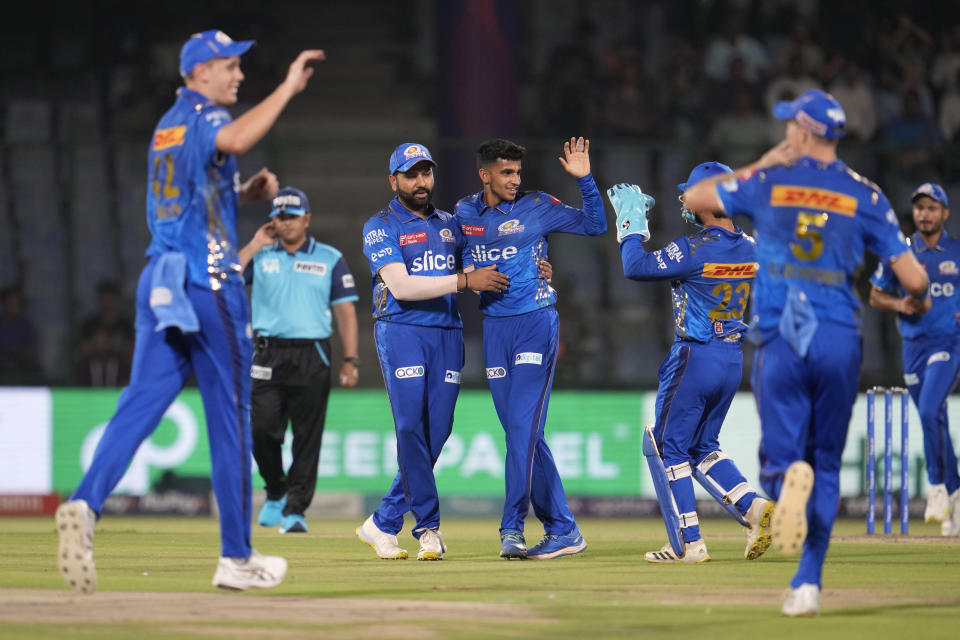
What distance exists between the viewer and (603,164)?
1720 centimetres

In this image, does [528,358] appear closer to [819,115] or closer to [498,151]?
[498,151]

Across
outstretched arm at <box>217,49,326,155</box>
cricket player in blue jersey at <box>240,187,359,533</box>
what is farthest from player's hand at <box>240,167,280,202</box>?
cricket player in blue jersey at <box>240,187,359,533</box>

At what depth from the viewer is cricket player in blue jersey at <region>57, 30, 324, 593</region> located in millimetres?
7125

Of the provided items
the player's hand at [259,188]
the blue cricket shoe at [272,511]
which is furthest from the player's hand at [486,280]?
the blue cricket shoe at [272,511]

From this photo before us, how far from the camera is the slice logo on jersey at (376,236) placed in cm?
984

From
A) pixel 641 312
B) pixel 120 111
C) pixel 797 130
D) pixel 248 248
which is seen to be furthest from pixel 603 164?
pixel 797 130

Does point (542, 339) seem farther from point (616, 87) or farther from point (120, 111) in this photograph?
point (120, 111)

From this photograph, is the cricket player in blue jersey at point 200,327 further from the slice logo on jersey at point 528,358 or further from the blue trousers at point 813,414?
the slice logo on jersey at point 528,358

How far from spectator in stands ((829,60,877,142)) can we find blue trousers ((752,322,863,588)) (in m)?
12.9

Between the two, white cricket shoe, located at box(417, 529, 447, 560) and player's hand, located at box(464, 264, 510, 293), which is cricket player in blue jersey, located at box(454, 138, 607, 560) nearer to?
player's hand, located at box(464, 264, 510, 293)

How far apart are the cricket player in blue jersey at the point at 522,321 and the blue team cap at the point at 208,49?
111 inches

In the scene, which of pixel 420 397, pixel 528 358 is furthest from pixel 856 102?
pixel 420 397

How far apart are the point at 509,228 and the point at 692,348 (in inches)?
55.3

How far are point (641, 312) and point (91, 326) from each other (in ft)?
20.1
